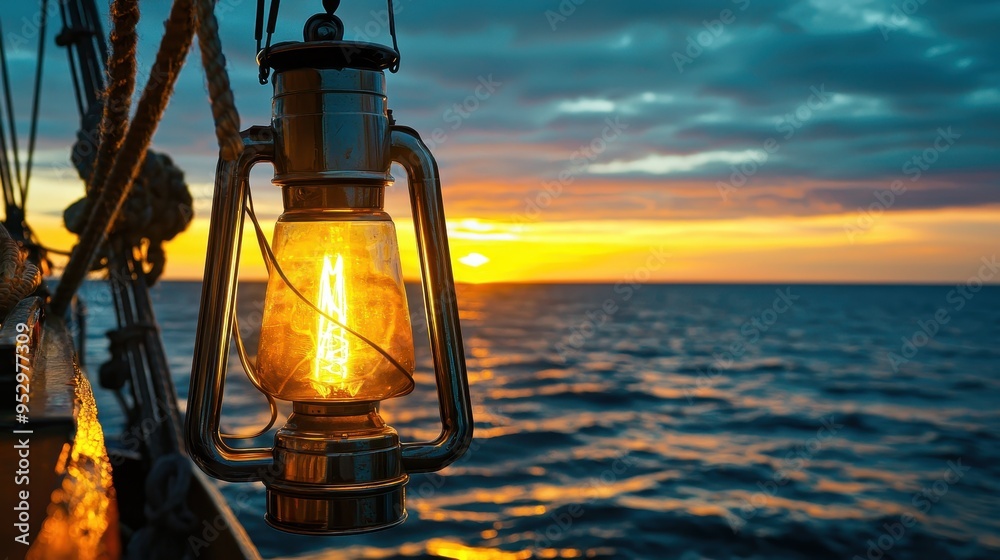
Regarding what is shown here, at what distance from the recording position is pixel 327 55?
117 centimetres

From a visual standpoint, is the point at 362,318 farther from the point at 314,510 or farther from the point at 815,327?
the point at 815,327

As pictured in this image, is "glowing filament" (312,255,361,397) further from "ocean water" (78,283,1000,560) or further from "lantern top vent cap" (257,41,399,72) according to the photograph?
"ocean water" (78,283,1000,560)

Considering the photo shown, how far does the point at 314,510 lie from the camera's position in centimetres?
119

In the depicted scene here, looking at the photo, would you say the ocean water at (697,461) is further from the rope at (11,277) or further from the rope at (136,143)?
the rope at (11,277)

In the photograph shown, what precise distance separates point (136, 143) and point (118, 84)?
7.7 inches

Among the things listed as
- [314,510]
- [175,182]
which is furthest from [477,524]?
[314,510]

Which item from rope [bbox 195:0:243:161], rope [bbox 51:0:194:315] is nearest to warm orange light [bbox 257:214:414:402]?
rope [bbox 195:0:243:161]

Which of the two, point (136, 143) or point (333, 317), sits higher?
point (136, 143)

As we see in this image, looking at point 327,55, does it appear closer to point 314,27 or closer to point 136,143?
point 314,27

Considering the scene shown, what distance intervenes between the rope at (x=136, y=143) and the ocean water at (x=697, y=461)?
18.9ft

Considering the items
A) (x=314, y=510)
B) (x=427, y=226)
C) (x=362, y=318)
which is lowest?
(x=314, y=510)

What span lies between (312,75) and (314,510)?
1.93 feet

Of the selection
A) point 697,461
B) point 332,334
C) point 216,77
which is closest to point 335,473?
point 332,334

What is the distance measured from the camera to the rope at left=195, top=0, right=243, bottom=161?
3.40 feet
